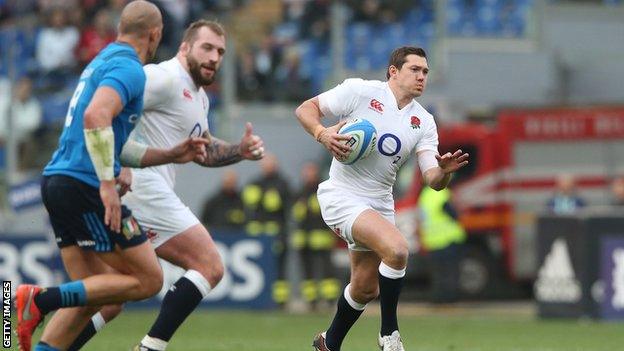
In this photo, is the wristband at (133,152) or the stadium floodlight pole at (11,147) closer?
the wristband at (133,152)

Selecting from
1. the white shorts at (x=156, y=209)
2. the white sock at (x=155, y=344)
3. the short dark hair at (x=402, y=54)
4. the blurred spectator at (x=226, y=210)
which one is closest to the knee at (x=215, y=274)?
the white shorts at (x=156, y=209)

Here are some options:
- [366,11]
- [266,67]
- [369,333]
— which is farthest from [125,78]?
[366,11]

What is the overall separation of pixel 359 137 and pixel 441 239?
11144mm

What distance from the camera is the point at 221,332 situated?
17016mm

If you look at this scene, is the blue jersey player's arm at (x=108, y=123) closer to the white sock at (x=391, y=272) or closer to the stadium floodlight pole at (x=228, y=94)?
the white sock at (x=391, y=272)

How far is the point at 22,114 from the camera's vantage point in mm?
22578

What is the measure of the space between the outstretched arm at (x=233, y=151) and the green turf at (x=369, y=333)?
127 inches

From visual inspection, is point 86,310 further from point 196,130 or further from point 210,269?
point 196,130

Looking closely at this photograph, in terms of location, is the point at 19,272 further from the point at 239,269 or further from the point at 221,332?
the point at 221,332

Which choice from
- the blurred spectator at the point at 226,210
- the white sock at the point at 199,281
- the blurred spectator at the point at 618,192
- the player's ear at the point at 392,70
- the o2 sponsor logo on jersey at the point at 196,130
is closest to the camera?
the white sock at the point at 199,281

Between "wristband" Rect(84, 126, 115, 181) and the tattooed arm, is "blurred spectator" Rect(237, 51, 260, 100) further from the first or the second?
"wristband" Rect(84, 126, 115, 181)

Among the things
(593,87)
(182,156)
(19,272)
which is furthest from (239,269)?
(182,156)

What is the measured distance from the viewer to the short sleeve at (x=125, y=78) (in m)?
9.34

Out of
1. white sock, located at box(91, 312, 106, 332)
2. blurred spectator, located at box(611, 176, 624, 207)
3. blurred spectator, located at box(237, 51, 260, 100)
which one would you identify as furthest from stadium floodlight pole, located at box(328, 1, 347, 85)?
white sock, located at box(91, 312, 106, 332)
